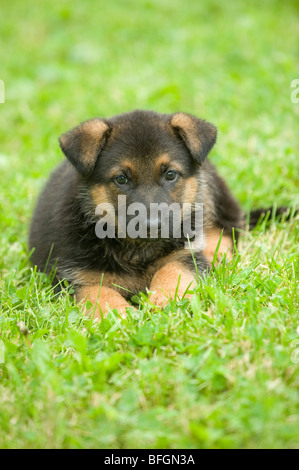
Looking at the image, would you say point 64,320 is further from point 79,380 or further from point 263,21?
point 263,21

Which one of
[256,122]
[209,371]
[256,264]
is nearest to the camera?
[209,371]

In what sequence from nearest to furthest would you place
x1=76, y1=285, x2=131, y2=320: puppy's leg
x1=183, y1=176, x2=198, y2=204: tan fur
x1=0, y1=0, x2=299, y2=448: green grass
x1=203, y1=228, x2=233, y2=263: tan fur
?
x1=0, y1=0, x2=299, y2=448: green grass → x1=76, y1=285, x2=131, y2=320: puppy's leg → x1=183, y1=176, x2=198, y2=204: tan fur → x1=203, y1=228, x2=233, y2=263: tan fur

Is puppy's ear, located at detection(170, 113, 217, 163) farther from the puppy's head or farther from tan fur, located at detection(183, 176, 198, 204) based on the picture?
tan fur, located at detection(183, 176, 198, 204)

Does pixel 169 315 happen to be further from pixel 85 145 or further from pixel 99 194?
pixel 85 145

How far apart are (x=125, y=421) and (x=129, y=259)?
183 centimetres

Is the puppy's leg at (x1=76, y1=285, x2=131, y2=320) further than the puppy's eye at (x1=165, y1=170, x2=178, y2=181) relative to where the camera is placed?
No

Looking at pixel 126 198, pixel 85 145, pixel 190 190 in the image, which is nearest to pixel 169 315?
pixel 126 198

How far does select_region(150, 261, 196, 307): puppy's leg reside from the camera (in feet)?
11.8

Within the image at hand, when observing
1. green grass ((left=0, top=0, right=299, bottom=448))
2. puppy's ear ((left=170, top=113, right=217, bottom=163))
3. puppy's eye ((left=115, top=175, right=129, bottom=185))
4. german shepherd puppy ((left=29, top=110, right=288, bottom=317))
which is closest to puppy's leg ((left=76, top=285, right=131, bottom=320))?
german shepherd puppy ((left=29, top=110, right=288, bottom=317))

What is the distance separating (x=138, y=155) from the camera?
382 centimetres

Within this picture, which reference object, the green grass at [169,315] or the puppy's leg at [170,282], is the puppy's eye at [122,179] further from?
the puppy's leg at [170,282]

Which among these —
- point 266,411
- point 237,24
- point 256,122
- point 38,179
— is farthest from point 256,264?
point 237,24

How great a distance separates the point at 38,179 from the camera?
19.8 feet

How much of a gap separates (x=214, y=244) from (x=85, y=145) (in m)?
1.43
